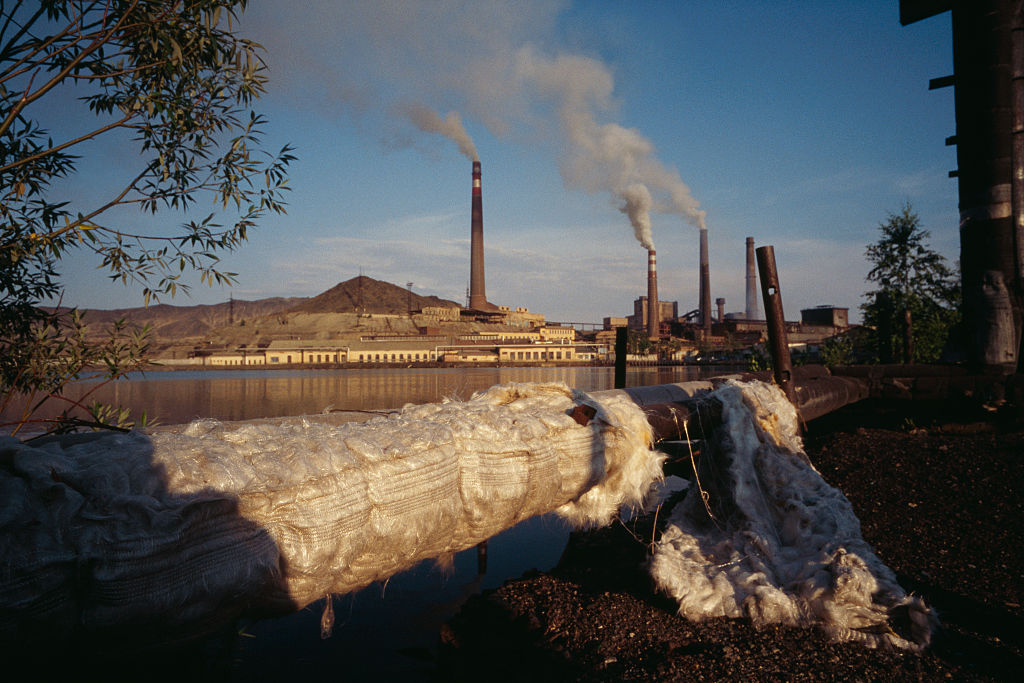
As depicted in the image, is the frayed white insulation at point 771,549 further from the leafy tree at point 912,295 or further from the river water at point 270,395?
the leafy tree at point 912,295

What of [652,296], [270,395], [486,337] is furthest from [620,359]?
[486,337]

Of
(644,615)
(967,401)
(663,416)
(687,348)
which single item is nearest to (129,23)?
(663,416)

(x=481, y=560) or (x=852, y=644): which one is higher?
(x=852, y=644)

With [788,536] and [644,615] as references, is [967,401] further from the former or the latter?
[644,615]

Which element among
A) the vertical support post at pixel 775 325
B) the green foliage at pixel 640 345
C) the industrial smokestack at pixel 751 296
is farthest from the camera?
the industrial smokestack at pixel 751 296

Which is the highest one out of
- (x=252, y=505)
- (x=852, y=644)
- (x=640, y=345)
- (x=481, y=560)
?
(x=640, y=345)

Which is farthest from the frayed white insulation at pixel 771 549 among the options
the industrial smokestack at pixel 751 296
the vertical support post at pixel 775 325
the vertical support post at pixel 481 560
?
the industrial smokestack at pixel 751 296

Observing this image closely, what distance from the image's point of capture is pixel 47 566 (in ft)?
3.87

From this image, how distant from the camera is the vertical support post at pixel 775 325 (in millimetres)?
5105

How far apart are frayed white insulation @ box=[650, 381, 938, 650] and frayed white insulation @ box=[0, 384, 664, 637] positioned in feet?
3.64

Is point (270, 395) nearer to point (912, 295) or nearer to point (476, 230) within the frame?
point (912, 295)

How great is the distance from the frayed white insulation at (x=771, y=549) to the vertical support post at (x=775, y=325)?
822 mm

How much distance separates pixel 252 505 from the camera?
5.23 ft

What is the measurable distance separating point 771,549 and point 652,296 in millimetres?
75022
